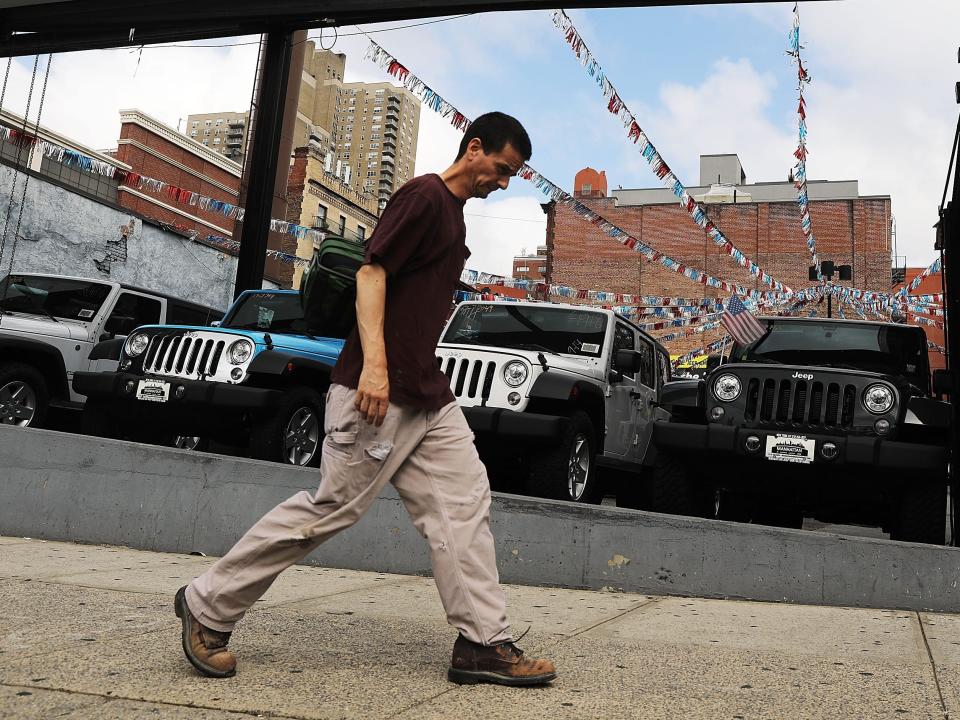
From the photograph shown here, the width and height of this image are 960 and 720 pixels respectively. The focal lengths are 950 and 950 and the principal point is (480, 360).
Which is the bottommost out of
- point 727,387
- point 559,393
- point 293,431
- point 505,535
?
point 505,535

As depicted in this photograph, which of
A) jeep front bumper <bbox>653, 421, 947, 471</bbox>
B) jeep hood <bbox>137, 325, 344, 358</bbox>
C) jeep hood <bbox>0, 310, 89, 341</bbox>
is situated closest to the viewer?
jeep front bumper <bbox>653, 421, 947, 471</bbox>

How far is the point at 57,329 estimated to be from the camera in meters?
9.16

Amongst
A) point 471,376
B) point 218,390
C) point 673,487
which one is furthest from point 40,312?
point 673,487

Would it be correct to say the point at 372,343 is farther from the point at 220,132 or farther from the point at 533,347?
the point at 220,132

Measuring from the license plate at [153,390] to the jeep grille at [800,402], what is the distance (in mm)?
4386

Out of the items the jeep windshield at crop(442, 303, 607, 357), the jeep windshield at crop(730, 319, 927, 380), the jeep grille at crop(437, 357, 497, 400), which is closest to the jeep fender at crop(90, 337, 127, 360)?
the jeep windshield at crop(442, 303, 607, 357)

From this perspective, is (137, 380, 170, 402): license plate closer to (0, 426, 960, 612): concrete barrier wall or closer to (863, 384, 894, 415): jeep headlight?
(0, 426, 960, 612): concrete barrier wall

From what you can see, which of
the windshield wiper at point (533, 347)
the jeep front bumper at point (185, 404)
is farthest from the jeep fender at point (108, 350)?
the windshield wiper at point (533, 347)

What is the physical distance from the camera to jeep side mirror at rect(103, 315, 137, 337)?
28.6 feet

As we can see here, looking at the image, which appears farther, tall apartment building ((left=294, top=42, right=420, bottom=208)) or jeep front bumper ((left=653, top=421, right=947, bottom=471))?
tall apartment building ((left=294, top=42, right=420, bottom=208))

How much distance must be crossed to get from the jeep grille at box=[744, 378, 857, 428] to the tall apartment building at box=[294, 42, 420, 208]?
20.8 ft

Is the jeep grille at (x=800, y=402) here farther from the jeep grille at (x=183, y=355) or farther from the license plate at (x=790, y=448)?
the jeep grille at (x=183, y=355)

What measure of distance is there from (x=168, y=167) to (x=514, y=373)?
143ft

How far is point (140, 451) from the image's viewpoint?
6.34 metres
